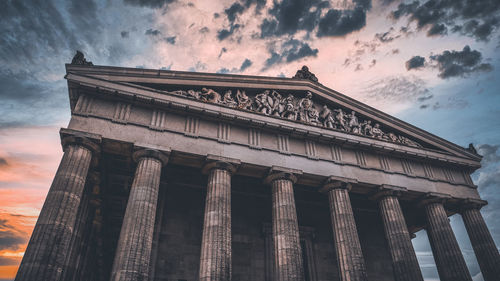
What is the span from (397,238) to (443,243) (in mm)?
3844

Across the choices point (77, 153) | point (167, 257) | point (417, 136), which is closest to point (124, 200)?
point (167, 257)

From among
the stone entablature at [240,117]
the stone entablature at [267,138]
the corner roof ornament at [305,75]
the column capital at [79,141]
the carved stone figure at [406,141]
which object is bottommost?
the column capital at [79,141]

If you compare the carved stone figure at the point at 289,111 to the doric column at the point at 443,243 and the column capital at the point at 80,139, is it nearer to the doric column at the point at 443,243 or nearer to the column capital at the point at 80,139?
the doric column at the point at 443,243

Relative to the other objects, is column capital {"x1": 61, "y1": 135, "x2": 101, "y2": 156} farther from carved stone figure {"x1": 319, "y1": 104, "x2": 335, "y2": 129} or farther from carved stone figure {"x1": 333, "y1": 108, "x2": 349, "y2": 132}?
carved stone figure {"x1": 333, "y1": 108, "x2": 349, "y2": 132}

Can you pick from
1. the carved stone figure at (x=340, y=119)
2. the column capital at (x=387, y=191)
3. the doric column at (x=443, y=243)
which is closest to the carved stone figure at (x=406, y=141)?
A: the doric column at (x=443, y=243)

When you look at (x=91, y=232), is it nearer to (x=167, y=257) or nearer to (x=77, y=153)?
(x=167, y=257)

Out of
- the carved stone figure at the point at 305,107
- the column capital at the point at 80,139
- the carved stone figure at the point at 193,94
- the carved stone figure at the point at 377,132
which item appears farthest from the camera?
the carved stone figure at the point at 377,132

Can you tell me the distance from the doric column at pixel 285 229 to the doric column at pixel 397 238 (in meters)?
6.32

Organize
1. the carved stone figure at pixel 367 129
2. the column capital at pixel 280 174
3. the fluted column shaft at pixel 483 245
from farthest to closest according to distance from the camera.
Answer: the carved stone figure at pixel 367 129
the fluted column shaft at pixel 483 245
the column capital at pixel 280 174

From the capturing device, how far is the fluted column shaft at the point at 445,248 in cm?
1997

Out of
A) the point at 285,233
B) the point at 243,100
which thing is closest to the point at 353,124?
the point at 243,100

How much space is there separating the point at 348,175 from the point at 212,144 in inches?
353

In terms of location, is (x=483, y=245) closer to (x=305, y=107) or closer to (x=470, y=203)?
(x=470, y=203)

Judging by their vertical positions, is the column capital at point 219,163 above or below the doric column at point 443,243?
above
